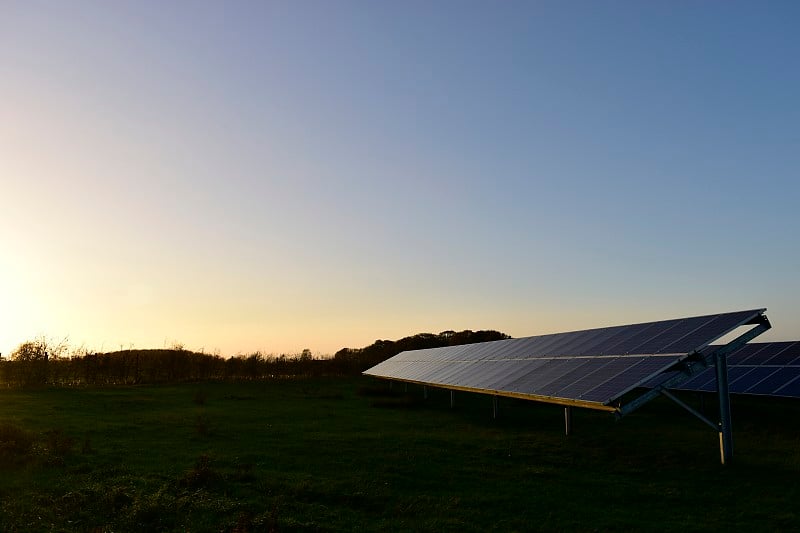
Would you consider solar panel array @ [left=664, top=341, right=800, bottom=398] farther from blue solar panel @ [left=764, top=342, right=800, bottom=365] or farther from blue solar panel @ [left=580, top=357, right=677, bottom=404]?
blue solar panel @ [left=580, top=357, right=677, bottom=404]

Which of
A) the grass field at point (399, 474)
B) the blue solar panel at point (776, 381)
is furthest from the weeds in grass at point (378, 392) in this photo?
the blue solar panel at point (776, 381)

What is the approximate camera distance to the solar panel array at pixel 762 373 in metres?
24.6

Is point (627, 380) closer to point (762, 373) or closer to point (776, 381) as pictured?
point (776, 381)

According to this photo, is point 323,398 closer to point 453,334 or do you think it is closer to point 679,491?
point 679,491

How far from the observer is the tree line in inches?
1929

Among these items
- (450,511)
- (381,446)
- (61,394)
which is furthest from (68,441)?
(61,394)

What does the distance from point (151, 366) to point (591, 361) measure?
47137mm

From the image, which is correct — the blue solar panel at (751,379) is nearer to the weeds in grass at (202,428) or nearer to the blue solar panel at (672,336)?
the blue solar panel at (672,336)

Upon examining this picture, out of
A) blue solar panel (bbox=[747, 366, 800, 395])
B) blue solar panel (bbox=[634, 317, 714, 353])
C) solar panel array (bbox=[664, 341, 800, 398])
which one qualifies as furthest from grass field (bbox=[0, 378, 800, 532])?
blue solar panel (bbox=[634, 317, 714, 353])

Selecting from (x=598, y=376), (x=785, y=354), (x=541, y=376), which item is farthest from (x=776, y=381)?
(x=598, y=376)

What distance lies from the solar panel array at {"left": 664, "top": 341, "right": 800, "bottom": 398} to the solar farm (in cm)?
5

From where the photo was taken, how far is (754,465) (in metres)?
14.8

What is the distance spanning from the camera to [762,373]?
88.0 feet

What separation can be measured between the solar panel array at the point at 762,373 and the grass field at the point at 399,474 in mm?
1198
